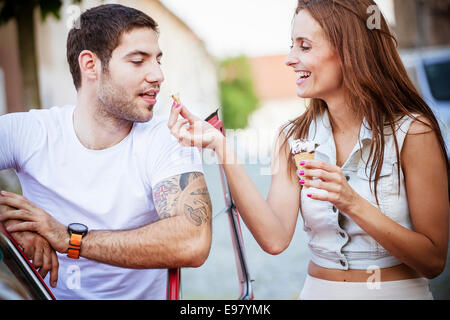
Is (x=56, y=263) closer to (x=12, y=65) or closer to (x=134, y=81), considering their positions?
(x=134, y=81)

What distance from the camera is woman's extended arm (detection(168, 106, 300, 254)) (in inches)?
64.6

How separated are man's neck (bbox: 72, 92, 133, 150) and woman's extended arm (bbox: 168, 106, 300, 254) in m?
0.36

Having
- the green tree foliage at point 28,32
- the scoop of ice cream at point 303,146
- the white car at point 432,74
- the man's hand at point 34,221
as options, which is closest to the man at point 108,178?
the man's hand at point 34,221

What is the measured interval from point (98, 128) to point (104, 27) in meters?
0.40

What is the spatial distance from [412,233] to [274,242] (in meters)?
0.50

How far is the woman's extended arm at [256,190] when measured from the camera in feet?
5.39

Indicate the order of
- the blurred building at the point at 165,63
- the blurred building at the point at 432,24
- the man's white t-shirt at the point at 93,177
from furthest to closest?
1. the blurred building at the point at 432,24
2. the blurred building at the point at 165,63
3. the man's white t-shirt at the point at 93,177

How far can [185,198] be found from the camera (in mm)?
→ 1717

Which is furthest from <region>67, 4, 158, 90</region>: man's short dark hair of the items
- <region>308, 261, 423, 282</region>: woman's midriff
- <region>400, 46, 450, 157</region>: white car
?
<region>400, 46, 450, 157</region>: white car

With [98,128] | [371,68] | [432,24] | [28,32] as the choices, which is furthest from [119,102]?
[432,24]

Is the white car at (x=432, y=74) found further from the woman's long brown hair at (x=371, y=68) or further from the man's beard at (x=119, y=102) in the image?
the man's beard at (x=119, y=102)

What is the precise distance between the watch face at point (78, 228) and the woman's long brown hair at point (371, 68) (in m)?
1.08

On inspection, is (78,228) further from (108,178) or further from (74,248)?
(108,178)
